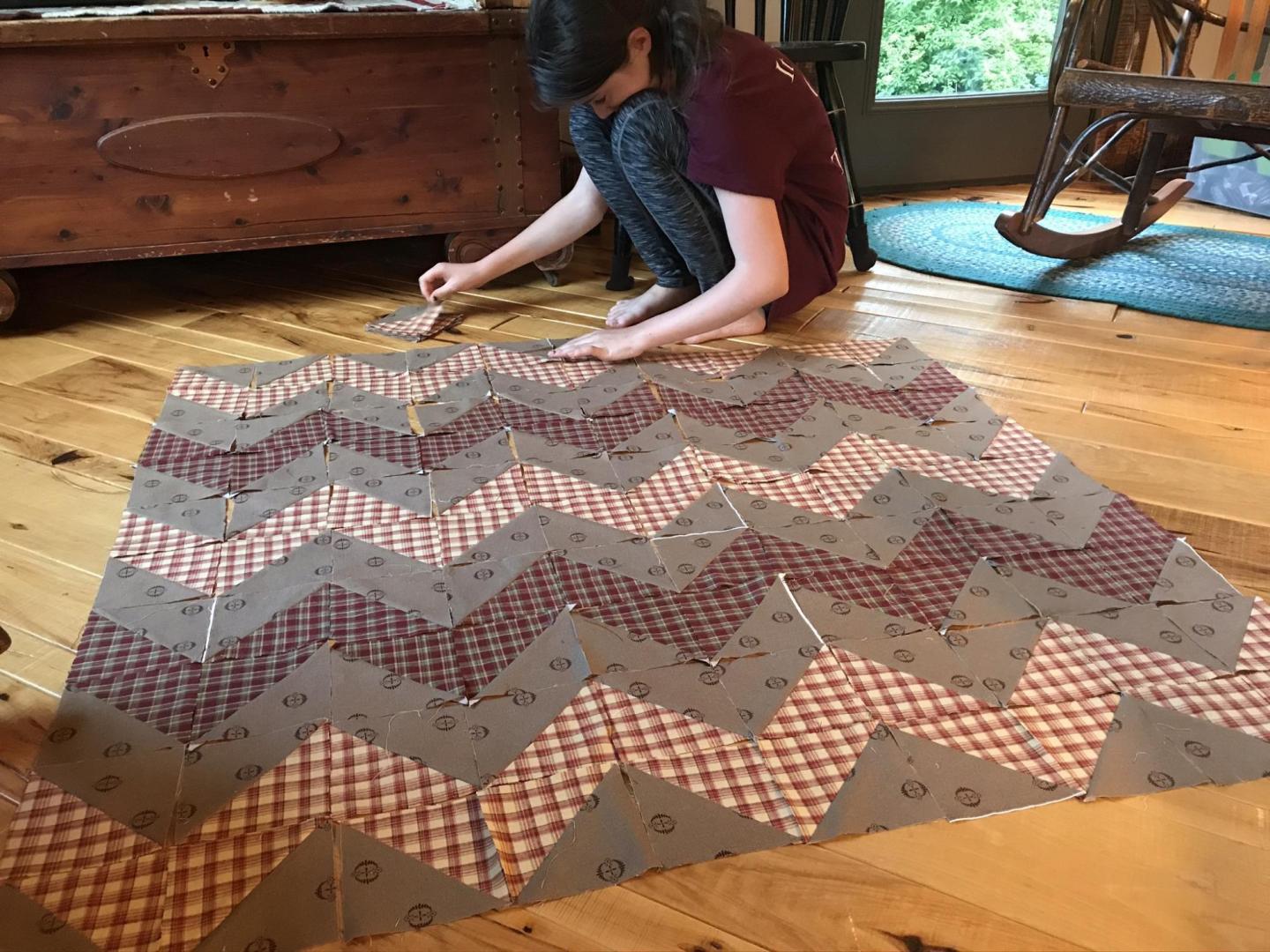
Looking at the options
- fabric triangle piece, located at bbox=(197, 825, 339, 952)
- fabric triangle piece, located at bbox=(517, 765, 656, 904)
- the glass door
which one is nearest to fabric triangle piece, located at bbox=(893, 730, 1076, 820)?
fabric triangle piece, located at bbox=(517, 765, 656, 904)

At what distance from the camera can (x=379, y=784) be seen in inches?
30.3

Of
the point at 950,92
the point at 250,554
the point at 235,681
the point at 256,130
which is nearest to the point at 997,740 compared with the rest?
the point at 235,681

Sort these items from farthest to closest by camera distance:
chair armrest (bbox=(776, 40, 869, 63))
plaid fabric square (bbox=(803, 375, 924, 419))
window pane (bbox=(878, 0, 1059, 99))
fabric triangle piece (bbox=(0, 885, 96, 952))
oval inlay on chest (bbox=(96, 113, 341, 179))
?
window pane (bbox=(878, 0, 1059, 99))
chair armrest (bbox=(776, 40, 869, 63))
oval inlay on chest (bbox=(96, 113, 341, 179))
plaid fabric square (bbox=(803, 375, 924, 419))
fabric triangle piece (bbox=(0, 885, 96, 952))

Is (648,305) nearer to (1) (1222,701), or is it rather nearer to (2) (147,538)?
(2) (147,538)

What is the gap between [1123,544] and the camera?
3.51 feet

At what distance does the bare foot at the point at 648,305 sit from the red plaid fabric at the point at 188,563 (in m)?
0.82

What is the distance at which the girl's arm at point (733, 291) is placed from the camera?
1.44 metres

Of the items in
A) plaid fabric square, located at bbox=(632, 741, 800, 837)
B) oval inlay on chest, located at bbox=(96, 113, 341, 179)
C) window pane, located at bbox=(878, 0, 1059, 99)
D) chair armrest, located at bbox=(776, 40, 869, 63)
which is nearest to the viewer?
plaid fabric square, located at bbox=(632, 741, 800, 837)

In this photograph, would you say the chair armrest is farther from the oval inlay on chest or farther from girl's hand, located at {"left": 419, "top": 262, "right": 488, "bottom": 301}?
the oval inlay on chest

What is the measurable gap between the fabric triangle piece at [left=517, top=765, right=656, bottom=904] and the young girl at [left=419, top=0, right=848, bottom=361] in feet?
2.90

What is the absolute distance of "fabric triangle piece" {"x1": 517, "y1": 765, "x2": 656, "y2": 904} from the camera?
2.28ft

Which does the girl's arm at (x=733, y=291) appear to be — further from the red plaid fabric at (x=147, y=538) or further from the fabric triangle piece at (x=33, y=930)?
the fabric triangle piece at (x=33, y=930)

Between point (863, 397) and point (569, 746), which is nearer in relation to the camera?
point (569, 746)

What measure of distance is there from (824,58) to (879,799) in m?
1.46
